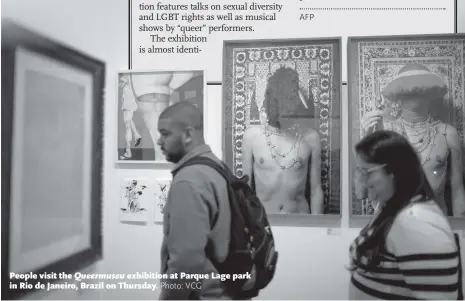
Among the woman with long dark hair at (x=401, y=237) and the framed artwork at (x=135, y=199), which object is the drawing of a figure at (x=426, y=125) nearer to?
the woman with long dark hair at (x=401, y=237)

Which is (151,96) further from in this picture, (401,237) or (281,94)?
(401,237)

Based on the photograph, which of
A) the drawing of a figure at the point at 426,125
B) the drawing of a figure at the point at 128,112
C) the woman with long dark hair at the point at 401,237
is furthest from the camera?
the drawing of a figure at the point at 128,112

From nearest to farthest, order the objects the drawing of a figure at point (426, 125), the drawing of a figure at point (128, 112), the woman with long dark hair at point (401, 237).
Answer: the woman with long dark hair at point (401, 237)
the drawing of a figure at point (426, 125)
the drawing of a figure at point (128, 112)

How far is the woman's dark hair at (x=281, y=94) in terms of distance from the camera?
4.12ft

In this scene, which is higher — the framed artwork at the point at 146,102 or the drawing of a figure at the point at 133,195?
the framed artwork at the point at 146,102

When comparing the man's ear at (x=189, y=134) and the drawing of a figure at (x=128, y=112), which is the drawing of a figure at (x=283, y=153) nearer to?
the man's ear at (x=189, y=134)

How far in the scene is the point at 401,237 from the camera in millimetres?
992

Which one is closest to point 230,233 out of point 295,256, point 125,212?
point 295,256

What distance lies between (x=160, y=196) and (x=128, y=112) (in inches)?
12.2

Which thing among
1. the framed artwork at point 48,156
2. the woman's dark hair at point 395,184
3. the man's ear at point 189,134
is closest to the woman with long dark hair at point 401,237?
the woman's dark hair at point 395,184

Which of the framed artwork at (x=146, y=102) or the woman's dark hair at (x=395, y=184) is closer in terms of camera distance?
the woman's dark hair at (x=395, y=184)

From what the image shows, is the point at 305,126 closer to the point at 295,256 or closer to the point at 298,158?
the point at 298,158

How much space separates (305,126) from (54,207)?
91 centimetres

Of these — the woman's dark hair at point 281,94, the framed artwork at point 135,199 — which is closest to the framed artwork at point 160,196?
the framed artwork at point 135,199
